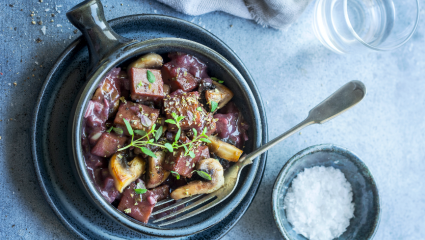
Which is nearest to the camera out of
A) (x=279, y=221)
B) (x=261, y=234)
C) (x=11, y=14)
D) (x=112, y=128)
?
(x=112, y=128)

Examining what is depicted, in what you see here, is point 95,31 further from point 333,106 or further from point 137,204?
point 333,106

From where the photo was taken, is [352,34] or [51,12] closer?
[51,12]

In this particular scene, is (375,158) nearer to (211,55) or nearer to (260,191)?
(260,191)

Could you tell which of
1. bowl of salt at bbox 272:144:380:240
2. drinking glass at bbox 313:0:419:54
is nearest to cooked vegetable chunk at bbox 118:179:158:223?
bowl of salt at bbox 272:144:380:240

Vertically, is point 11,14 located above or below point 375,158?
above

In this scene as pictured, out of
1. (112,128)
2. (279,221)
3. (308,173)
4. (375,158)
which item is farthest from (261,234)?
(112,128)

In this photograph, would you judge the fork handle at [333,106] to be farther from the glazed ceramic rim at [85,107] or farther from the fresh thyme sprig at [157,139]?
the fresh thyme sprig at [157,139]

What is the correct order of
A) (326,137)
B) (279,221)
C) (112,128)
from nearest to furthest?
1. (112,128)
2. (279,221)
3. (326,137)
